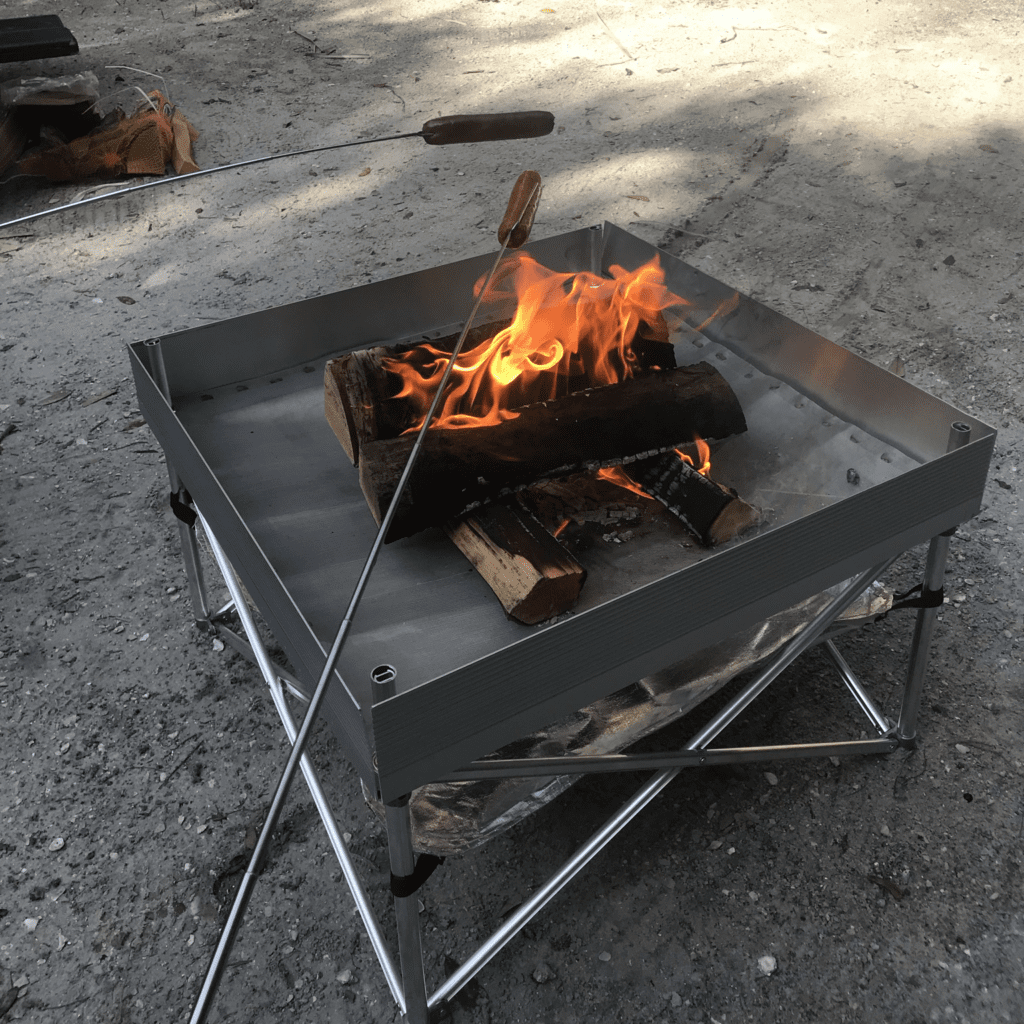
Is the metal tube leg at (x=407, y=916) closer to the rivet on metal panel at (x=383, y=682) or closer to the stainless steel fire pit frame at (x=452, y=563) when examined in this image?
the stainless steel fire pit frame at (x=452, y=563)

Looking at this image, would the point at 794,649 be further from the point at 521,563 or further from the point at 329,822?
the point at 329,822

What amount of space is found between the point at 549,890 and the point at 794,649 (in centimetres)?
59

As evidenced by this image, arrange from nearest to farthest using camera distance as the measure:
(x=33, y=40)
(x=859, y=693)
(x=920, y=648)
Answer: (x=920, y=648), (x=859, y=693), (x=33, y=40)

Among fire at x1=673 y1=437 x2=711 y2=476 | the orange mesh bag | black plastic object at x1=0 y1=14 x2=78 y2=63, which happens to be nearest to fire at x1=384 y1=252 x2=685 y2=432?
fire at x1=673 y1=437 x2=711 y2=476

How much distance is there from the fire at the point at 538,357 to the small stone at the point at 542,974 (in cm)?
95

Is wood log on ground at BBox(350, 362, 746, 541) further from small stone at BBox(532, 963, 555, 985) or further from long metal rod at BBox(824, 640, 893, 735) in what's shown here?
small stone at BBox(532, 963, 555, 985)

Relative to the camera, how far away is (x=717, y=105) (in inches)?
198

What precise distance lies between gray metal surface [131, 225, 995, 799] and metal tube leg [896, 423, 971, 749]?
4cm

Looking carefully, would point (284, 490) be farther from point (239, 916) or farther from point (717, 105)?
point (717, 105)

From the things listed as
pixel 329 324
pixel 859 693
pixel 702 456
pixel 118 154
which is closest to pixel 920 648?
pixel 859 693

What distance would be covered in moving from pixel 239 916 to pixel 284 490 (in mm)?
886

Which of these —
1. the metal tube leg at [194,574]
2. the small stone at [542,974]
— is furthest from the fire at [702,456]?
→ the metal tube leg at [194,574]

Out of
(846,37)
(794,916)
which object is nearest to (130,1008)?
(794,916)

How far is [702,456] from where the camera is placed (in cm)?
179
